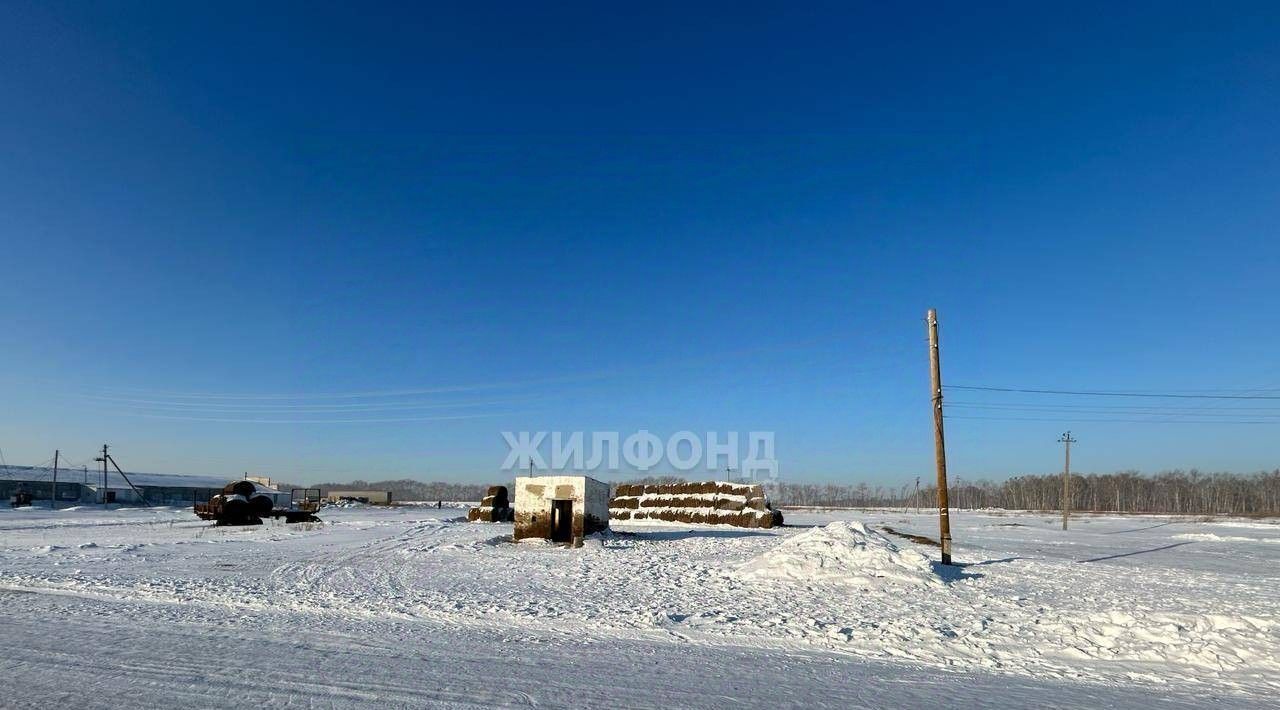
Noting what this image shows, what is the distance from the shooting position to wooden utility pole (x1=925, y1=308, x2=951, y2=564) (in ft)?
61.6

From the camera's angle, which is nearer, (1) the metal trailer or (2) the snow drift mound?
(2) the snow drift mound

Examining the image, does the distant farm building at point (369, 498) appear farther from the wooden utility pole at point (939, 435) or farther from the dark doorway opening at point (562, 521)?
the wooden utility pole at point (939, 435)

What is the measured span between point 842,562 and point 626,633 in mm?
8317

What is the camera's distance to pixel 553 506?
25469 millimetres

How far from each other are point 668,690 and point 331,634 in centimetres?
512

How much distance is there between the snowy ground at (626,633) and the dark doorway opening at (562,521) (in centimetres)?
580

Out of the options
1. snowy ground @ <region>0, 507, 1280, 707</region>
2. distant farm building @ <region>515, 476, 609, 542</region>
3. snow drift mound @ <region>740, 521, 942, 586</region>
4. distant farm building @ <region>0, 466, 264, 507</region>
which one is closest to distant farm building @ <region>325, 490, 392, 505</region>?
distant farm building @ <region>0, 466, 264, 507</region>

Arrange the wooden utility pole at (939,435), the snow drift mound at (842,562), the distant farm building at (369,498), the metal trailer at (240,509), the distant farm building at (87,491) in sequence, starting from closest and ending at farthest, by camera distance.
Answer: the snow drift mound at (842,562)
the wooden utility pole at (939,435)
the metal trailer at (240,509)
the distant farm building at (87,491)
the distant farm building at (369,498)

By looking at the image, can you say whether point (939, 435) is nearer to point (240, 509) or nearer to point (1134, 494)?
point (240, 509)

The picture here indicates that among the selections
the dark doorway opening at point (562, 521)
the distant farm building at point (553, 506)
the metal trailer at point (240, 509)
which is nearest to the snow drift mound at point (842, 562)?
the distant farm building at point (553, 506)

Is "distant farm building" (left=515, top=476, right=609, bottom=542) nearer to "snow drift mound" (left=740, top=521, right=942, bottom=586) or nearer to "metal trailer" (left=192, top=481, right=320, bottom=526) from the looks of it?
"snow drift mound" (left=740, top=521, right=942, bottom=586)

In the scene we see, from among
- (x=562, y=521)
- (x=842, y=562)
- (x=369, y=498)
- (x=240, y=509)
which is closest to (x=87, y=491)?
(x=369, y=498)

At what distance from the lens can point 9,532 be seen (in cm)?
2894

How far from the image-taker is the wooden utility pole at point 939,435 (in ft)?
61.6
